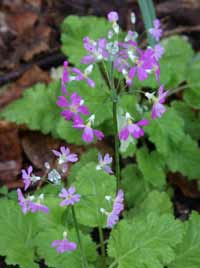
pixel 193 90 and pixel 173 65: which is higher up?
pixel 173 65

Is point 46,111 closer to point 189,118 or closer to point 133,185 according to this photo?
point 133,185

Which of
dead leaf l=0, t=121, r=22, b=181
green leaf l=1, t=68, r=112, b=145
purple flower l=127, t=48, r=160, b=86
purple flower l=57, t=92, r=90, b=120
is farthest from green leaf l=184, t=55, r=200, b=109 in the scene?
purple flower l=57, t=92, r=90, b=120

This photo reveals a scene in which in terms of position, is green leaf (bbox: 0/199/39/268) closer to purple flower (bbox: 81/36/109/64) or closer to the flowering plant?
the flowering plant

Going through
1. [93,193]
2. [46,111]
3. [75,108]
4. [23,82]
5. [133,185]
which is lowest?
[133,185]

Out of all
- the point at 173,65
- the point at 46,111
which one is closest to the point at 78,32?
the point at 46,111

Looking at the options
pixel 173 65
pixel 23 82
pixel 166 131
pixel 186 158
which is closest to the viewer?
pixel 166 131

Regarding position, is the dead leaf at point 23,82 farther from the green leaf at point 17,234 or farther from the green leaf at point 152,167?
the green leaf at point 17,234
